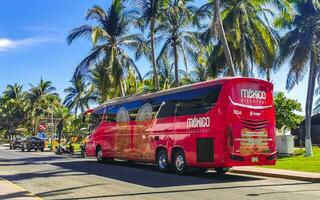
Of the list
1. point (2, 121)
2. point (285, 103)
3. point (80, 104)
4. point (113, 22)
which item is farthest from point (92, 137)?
point (2, 121)

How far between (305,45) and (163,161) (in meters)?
15.3

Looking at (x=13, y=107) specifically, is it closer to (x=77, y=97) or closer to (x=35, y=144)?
(x=77, y=97)

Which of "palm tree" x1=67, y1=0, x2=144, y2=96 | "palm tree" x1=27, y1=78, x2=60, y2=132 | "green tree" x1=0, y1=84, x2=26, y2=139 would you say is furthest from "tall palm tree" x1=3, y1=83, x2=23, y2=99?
"palm tree" x1=67, y1=0, x2=144, y2=96

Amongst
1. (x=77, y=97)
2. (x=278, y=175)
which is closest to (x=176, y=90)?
(x=278, y=175)

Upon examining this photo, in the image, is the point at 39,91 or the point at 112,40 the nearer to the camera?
the point at 112,40

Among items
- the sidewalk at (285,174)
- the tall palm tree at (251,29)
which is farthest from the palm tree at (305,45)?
the sidewalk at (285,174)

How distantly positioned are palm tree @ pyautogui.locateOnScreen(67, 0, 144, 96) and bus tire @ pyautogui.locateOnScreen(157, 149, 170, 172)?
1940 cm

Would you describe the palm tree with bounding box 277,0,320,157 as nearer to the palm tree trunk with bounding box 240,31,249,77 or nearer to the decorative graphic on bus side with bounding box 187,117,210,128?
the palm tree trunk with bounding box 240,31,249,77

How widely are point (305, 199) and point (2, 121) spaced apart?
11869cm

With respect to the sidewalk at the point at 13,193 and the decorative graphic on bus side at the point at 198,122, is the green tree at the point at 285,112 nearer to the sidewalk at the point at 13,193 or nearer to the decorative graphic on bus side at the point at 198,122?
the decorative graphic on bus side at the point at 198,122

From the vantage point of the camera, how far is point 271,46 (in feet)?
107

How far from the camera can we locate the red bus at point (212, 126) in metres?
17.7

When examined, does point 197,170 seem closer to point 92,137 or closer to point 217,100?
point 217,100

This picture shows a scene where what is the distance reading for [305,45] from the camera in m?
31.8
